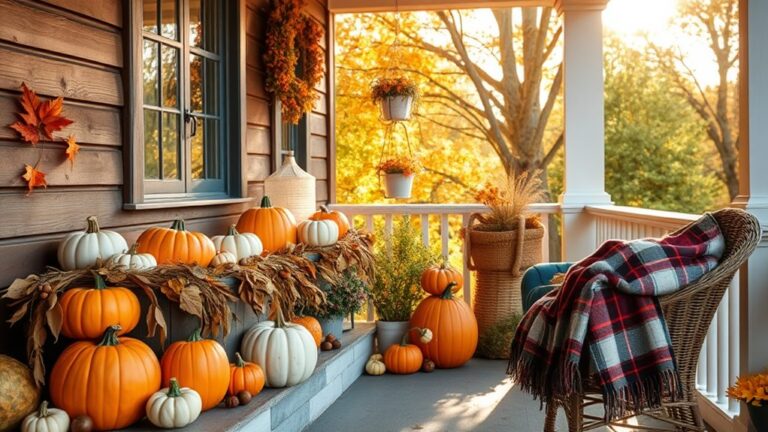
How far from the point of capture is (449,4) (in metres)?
6.28

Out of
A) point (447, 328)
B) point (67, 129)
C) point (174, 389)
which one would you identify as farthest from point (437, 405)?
point (67, 129)

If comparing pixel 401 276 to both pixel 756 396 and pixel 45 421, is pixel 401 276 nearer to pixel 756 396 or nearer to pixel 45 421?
pixel 756 396

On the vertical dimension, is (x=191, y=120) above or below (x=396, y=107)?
below

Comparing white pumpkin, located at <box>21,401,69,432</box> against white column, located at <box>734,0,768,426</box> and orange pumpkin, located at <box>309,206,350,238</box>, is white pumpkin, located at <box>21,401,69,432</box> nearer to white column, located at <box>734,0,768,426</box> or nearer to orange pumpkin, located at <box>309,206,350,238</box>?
orange pumpkin, located at <box>309,206,350,238</box>

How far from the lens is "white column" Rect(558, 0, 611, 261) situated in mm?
5887

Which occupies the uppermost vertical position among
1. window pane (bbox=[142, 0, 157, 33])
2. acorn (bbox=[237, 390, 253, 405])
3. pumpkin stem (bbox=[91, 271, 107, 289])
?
window pane (bbox=[142, 0, 157, 33])

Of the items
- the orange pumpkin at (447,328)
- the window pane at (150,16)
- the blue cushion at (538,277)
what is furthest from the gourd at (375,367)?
the window pane at (150,16)

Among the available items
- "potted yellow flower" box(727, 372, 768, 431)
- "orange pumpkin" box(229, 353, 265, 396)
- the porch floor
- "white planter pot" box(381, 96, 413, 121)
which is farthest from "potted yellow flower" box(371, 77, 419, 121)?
"potted yellow flower" box(727, 372, 768, 431)

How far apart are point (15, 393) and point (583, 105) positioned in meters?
4.33

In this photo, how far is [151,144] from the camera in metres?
3.78

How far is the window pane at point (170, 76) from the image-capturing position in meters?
3.92

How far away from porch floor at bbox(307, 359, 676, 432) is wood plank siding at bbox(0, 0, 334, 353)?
128cm

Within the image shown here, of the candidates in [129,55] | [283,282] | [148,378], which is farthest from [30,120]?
[283,282]

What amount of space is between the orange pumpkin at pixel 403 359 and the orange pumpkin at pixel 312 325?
730mm
